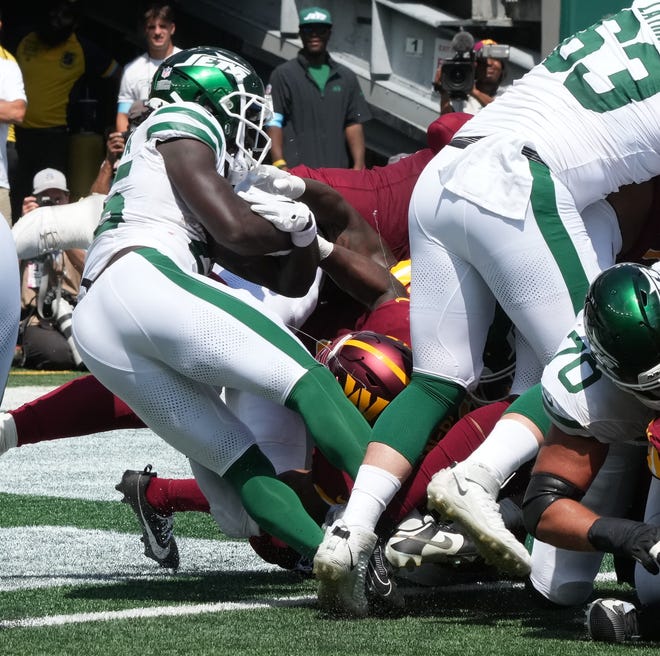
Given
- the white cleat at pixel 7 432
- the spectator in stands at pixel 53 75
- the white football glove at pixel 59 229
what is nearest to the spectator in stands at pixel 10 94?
the spectator in stands at pixel 53 75

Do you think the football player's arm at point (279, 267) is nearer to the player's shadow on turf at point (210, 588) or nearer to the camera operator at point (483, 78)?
the player's shadow on turf at point (210, 588)

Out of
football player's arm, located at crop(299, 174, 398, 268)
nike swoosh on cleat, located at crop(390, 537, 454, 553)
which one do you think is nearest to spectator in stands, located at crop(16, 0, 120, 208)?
football player's arm, located at crop(299, 174, 398, 268)

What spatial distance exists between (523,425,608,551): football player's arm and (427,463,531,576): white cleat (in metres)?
0.09

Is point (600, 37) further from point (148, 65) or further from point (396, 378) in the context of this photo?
point (148, 65)

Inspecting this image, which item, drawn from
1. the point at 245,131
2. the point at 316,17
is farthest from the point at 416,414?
the point at 316,17

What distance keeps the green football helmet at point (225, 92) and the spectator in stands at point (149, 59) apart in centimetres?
515

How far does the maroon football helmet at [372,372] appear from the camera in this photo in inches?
157

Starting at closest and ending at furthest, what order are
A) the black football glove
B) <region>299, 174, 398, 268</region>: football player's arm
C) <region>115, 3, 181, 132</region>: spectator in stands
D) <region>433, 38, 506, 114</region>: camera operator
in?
the black football glove, <region>299, 174, 398, 268</region>: football player's arm, <region>433, 38, 506, 114</region>: camera operator, <region>115, 3, 181, 132</region>: spectator in stands

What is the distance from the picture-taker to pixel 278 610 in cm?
354

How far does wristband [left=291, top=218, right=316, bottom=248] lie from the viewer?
386cm

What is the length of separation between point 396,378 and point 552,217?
0.71 metres

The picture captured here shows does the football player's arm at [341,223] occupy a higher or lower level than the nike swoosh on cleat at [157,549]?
higher

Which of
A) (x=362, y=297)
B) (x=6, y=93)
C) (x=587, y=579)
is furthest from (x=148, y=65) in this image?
(x=587, y=579)

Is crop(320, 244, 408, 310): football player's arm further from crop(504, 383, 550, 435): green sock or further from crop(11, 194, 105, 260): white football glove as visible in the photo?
crop(11, 194, 105, 260): white football glove
